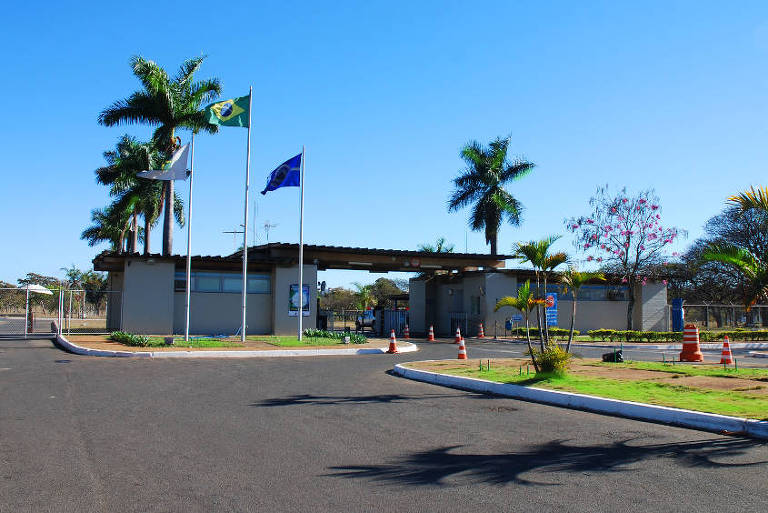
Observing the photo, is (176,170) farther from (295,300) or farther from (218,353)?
(295,300)

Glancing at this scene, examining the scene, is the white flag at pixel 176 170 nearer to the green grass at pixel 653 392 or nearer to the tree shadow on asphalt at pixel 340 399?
the green grass at pixel 653 392

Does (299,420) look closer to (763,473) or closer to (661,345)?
(763,473)

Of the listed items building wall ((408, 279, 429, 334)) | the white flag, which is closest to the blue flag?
the white flag

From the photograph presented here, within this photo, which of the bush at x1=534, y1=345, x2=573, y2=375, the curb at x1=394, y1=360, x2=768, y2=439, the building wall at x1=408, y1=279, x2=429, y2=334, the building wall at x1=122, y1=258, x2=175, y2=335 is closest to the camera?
the curb at x1=394, y1=360, x2=768, y2=439

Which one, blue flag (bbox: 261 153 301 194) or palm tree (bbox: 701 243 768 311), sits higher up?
blue flag (bbox: 261 153 301 194)

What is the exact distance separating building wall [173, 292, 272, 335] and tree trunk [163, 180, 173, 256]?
13.4 feet

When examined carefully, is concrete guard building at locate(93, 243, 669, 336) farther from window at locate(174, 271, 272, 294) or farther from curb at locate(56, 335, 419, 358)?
curb at locate(56, 335, 419, 358)

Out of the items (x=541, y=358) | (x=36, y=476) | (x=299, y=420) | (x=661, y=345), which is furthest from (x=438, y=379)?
(x=661, y=345)

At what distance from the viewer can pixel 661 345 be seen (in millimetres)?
29375

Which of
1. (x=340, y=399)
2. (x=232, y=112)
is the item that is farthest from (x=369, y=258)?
(x=340, y=399)

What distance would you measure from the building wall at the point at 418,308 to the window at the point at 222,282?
43.1ft

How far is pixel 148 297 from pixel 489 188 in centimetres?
2444

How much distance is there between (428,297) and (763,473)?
3604cm

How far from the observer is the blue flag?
83.1 ft
